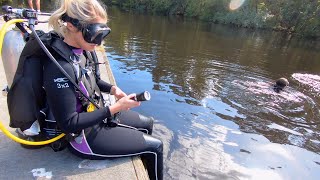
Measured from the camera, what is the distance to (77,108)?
253cm

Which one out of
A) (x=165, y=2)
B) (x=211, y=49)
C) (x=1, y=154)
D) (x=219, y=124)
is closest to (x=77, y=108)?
(x=1, y=154)

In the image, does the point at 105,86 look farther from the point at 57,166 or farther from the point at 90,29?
the point at 90,29

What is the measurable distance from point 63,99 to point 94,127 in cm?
55

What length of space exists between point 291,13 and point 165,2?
19849 millimetres

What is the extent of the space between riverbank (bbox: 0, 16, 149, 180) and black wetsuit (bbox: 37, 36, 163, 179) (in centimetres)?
11

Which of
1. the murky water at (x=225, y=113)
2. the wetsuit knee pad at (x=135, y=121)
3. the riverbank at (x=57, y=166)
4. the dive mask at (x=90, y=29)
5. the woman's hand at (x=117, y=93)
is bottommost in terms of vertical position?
the murky water at (x=225, y=113)

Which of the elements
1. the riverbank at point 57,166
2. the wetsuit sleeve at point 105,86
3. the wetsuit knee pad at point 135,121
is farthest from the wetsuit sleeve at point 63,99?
the wetsuit sleeve at point 105,86

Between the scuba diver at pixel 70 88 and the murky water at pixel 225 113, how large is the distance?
215 centimetres

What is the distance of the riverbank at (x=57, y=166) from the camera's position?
8.63 feet

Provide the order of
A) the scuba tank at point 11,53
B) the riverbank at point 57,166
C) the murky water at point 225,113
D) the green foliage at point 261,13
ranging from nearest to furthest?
the riverbank at point 57,166, the scuba tank at point 11,53, the murky water at point 225,113, the green foliage at point 261,13

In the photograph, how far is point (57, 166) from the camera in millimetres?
2734

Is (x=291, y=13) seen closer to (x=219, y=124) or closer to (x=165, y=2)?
(x=165, y=2)

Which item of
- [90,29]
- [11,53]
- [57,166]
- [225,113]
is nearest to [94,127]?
[57,166]

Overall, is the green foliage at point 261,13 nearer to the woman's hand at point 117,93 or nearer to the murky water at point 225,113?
the murky water at point 225,113
